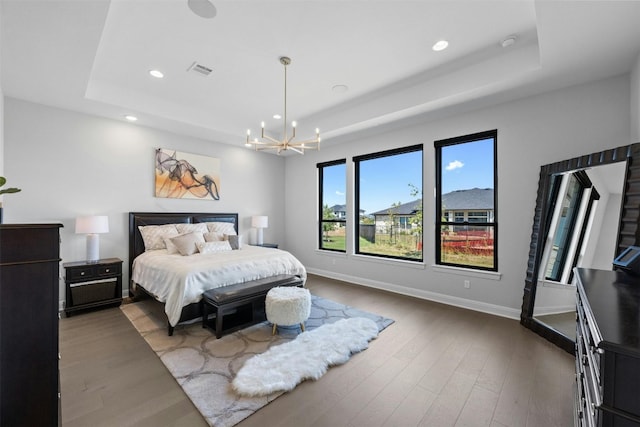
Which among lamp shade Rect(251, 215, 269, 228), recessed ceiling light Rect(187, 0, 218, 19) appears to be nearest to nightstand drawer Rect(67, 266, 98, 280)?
lamp shade Rect(251, 215, 269, 228)

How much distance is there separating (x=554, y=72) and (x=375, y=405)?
11.7 feet

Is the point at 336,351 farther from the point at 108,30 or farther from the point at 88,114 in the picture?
the point at 88,114

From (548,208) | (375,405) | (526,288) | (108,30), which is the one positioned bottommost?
(375,405)

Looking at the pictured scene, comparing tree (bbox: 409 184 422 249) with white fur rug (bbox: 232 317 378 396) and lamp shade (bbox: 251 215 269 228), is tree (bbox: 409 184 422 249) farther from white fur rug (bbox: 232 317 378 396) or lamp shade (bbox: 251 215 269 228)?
lamp shade (bbox: 251 215 269 228)

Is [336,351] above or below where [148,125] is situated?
below

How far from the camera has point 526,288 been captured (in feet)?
10.6

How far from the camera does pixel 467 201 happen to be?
392cm

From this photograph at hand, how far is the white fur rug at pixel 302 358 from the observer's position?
2.02 metres

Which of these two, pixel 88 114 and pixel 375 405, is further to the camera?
pixel 88 114

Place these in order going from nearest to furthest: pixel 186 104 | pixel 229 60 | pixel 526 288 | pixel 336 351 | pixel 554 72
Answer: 1. pixel 336 351
2. pixel 554 72
3. pixel 229 60
4. pixel 526 288
5. pixel 186 104

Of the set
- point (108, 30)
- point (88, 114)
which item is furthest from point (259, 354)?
point (88, 114)

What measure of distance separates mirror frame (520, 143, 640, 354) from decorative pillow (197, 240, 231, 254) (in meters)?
4.16

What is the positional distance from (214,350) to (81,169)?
3.40 meters

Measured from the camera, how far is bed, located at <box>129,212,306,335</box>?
2920 mm
